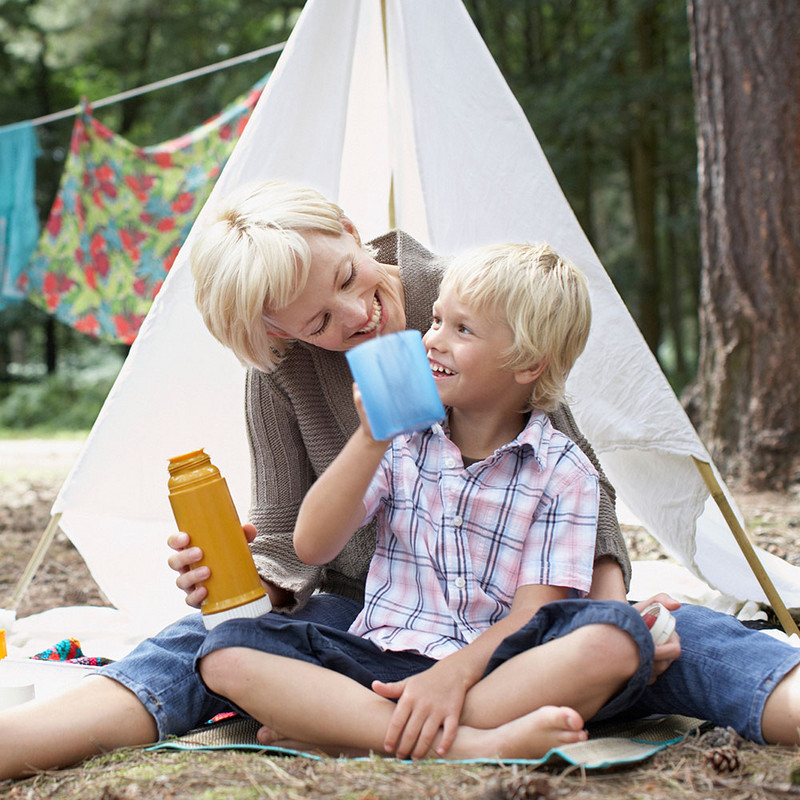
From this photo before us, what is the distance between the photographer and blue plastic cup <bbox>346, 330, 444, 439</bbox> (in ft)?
4.47

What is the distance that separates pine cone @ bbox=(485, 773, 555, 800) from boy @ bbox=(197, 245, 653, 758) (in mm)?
141

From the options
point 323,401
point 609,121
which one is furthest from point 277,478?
point 609,121

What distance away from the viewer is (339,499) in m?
1.50

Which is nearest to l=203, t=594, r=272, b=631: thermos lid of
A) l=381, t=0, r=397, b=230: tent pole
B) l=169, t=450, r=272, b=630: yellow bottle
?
l=169, t=450, r=272, b=630: yellow bottle

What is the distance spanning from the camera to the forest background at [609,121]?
3.74 m

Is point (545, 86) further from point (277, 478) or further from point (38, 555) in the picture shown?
point (277, 478)

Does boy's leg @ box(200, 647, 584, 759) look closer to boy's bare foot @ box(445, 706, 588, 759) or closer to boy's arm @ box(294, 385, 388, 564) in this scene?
boy's bare foot @ box(445, 706, 588, 759)

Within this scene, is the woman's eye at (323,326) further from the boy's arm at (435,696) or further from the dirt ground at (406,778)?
the dirt ground at (406,778)

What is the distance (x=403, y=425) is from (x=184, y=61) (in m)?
11.5

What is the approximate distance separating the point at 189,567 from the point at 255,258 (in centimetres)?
52

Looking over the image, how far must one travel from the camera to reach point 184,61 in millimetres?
11828

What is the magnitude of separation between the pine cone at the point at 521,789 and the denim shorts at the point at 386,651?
254mm

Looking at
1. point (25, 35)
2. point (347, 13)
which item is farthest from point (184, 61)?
point (347, 13)

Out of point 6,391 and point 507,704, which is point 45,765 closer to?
point 507,704
